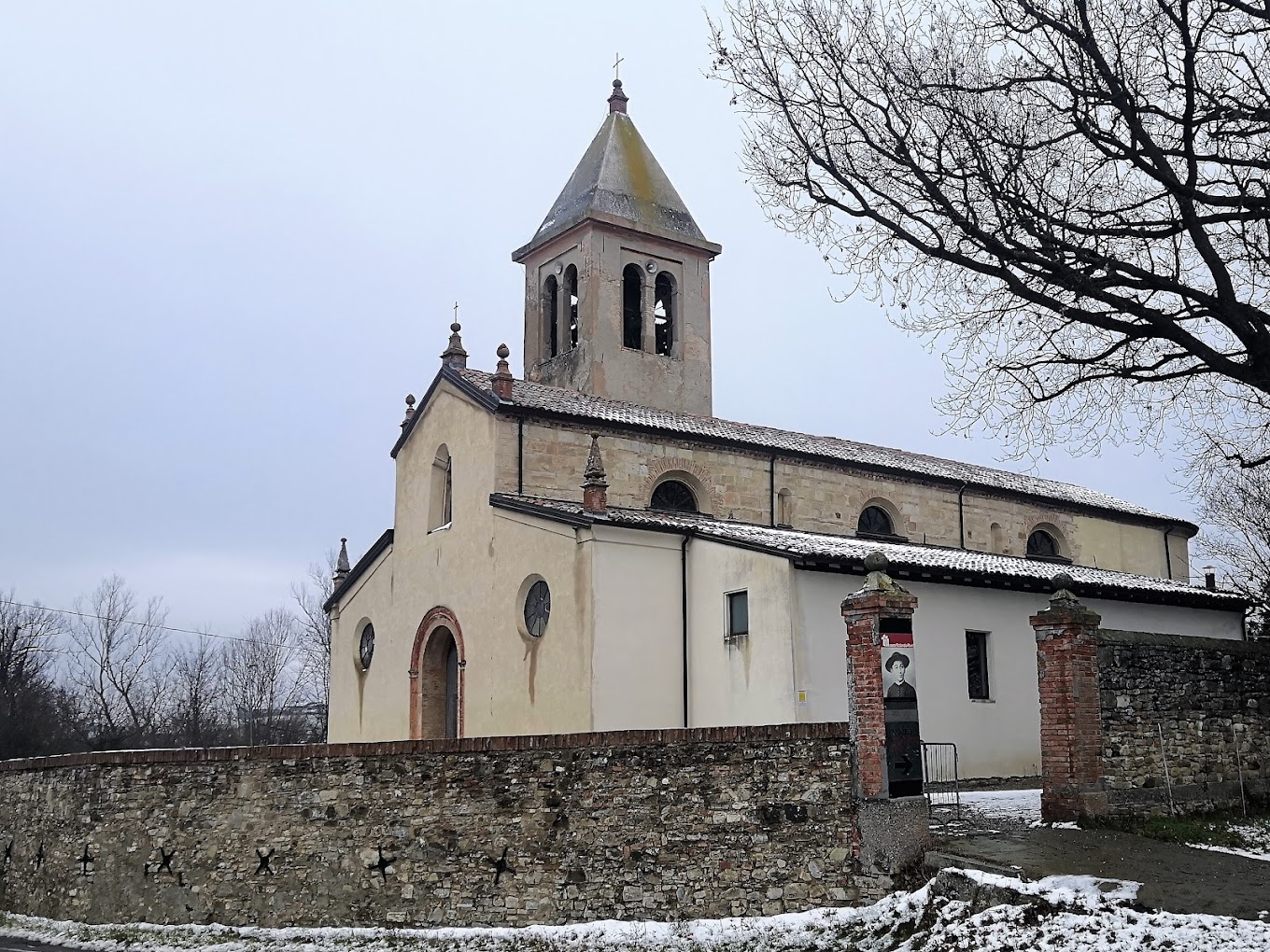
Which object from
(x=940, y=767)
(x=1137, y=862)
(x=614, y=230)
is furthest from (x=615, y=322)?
(x=1137, y=862)

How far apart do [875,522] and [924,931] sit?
1940 cm

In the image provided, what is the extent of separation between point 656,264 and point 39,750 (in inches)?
1287

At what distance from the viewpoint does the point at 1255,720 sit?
17.1 meters

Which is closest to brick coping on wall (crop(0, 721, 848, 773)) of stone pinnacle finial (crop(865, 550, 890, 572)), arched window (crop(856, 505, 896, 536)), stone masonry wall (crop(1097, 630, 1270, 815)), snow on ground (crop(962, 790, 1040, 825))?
stone pinnacle finial (crop(865, 550, 890, 572))

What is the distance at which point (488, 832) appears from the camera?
587 inches

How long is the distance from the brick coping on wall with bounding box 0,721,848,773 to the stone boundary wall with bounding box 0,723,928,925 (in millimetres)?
27

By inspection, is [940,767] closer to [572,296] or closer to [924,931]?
[924,931]

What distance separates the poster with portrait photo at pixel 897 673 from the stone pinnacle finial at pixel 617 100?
89.3 feet

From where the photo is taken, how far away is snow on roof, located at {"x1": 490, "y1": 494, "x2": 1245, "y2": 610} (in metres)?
20.3

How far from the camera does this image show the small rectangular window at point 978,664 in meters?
21.2

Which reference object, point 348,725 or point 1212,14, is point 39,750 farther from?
point 1212,14

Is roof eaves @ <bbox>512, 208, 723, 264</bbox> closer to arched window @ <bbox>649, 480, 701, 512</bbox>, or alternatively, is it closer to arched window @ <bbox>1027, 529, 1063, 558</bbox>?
arched window @ <bbox>649, 480, 701, 512</bbox>

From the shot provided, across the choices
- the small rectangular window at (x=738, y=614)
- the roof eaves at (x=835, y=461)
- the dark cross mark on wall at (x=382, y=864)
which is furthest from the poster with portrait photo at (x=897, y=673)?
the roof eaves at (x=835, y=461)

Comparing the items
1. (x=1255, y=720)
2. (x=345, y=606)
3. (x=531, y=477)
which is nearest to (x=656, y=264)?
(x=531, y=477)
